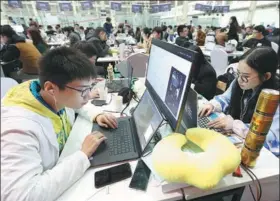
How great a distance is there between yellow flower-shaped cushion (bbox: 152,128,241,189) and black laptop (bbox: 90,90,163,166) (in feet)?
0.51

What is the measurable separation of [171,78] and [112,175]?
1.44 ft

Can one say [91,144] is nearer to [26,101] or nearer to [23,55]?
[26,101]

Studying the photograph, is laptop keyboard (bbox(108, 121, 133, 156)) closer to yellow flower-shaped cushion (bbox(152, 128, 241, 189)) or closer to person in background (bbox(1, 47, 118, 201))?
person in background (bbox(1, 47, 118, 201))

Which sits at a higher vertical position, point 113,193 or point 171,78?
point 171,78

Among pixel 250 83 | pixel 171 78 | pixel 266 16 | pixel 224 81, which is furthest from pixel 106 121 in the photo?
pixel 266 16

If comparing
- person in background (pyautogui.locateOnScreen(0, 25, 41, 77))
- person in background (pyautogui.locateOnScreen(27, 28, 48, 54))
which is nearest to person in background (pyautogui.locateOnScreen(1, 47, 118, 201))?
person in background (pyautogui.locateOnScreen(0, 25, 41, 77))

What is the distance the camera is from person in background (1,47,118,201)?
52 centimetres

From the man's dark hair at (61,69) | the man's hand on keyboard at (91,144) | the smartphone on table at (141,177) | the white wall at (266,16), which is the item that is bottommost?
the smartphone on table at (141,177)

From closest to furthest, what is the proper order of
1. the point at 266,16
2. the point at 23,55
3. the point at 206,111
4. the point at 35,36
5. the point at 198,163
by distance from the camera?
the point at 198,163, the point at 206,111, the point at 23,55, the point at 35,36, the point at 266,16

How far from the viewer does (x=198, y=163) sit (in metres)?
0.51

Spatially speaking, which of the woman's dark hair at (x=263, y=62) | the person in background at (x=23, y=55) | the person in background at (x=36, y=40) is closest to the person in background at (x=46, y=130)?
the woman's dark hair at (x=263, y=62)

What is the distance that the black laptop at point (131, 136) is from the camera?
2.40 feet

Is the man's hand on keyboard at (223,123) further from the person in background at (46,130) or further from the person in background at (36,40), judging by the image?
the person in background at (36,40)

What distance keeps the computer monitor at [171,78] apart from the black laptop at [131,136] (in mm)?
46
